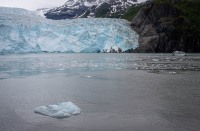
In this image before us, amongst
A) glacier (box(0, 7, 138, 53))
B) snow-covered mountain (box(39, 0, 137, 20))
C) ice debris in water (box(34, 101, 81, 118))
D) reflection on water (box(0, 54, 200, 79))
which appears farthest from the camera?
snow-covered mountain (box(39, 0, 137, 20))

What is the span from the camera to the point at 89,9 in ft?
410

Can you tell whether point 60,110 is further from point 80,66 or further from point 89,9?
point 89,9

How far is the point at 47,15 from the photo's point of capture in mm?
128375

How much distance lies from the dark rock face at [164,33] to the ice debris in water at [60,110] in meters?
40.2

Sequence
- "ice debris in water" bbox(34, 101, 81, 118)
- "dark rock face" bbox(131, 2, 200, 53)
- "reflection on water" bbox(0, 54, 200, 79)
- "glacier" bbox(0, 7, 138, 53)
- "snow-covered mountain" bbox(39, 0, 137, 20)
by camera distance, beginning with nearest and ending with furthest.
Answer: "ice debris in water" bbox(34, 101, 81, 118)
"reflection on water" bbox(0, 54, 200, 79)
"glacier" bbox(0, 7, 138, 53)
"dark rock face" bbox(131, 2, 200, 53)
"snow-covered mountain" bbox(39, 0, 137, 20)

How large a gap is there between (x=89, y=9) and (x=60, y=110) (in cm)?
11898

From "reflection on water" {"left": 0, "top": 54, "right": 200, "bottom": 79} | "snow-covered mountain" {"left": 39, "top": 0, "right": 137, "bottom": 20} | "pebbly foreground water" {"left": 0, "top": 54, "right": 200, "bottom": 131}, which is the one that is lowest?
"reflection on water" {"left": 0, "top": 54, "right": 200, "bottom": 79}

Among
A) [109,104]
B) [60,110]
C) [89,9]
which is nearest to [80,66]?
[109,104]

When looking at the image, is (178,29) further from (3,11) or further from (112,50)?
(3,11)

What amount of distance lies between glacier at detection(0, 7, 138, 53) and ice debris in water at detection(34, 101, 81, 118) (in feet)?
104

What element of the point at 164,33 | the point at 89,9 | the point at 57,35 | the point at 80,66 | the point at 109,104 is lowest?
the point at 80,66

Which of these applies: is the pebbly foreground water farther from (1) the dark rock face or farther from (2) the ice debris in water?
(1) the dark rock face

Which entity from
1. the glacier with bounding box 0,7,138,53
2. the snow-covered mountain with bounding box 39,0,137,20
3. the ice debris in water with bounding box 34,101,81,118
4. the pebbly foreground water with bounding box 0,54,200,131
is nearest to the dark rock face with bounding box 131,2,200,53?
the glacier with bounding box 0,7,138,53

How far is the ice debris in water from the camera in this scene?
26.8 ft
